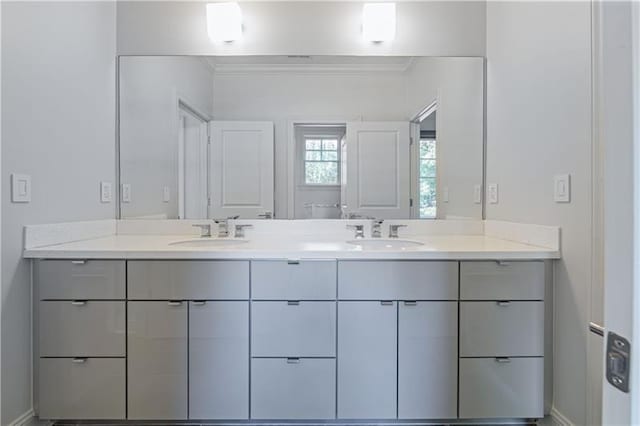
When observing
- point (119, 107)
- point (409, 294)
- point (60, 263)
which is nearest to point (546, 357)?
point (409, 294)

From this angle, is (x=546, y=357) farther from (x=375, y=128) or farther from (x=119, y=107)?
(x=119, y=107)

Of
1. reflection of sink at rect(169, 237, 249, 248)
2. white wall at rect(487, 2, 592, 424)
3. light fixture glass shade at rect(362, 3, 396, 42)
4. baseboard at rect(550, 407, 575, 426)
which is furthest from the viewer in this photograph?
light fixture glass shade at rect(362, 3, 396, 42)

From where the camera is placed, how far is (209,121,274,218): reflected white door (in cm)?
228

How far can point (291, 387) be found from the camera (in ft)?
5.41

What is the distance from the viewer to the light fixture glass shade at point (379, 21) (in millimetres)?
2223

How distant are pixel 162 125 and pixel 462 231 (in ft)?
6.23

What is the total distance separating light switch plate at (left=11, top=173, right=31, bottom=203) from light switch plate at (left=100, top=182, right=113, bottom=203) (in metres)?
0.53

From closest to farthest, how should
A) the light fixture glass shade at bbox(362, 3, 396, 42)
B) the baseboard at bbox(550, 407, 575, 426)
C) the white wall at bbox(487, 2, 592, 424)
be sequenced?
1. the white wall at bbox(487, 2, 592, 424)
2. the baseboard at bbox(550, 407, 575, 426)
3. the light fixture glass shade at bbox(362, 3, 396, 42)

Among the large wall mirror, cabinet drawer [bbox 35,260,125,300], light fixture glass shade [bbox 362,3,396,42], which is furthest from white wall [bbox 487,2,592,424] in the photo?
cabinet drawer [bbox 35,260,125,300]

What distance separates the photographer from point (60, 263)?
1.64m

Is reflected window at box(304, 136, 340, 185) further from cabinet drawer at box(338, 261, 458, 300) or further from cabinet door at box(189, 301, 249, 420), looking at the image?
cabinet door at box(189, 301, 249, 420)

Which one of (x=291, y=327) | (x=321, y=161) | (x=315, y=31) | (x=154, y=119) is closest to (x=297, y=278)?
(x=291, y=327)

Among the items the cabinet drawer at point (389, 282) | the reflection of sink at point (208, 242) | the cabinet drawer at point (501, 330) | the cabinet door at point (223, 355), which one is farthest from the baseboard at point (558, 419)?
the reflection of sink at point (208, 242)

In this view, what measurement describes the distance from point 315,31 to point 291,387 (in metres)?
1.93
